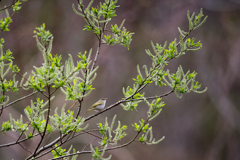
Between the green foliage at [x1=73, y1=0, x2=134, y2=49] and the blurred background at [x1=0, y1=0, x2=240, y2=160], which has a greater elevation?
the blurred background at [x1=0, y1=0, x2=240, y2=160]

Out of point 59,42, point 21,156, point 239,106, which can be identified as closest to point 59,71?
point 21,156

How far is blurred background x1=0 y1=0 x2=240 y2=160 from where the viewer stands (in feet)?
22.5

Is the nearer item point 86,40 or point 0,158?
point 0,158

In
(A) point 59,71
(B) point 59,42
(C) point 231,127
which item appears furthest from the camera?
(B) point 59,42

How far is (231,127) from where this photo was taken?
6797 millimetres

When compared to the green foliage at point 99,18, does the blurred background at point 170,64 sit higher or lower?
higher

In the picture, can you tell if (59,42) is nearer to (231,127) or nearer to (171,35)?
(171,35)

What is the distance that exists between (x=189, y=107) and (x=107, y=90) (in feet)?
7.28

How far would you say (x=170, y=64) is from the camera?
7.29 m

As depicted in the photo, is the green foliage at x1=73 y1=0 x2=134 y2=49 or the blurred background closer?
the green foliage at x1=73 y1=0 x2=134 y2=49

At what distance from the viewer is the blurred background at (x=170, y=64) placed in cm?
686

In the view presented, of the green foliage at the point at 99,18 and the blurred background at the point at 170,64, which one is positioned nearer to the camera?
the green foliage at the point at 99,18

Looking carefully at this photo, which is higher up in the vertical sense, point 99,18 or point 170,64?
point 170,64

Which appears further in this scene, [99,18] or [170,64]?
[170,64]
